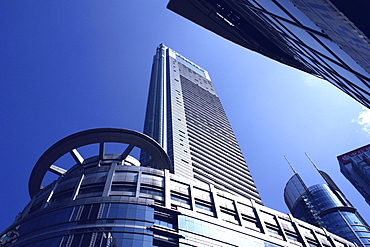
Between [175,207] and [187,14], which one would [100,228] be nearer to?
[175,207]

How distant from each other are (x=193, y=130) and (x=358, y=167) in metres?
76.6

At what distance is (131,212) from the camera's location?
32062mm

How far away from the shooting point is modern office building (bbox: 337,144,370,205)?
10558cm

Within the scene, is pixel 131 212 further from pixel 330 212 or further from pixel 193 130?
pixel 330 212

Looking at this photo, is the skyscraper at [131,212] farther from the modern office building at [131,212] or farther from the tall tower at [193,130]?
the tall tower at [193,130]

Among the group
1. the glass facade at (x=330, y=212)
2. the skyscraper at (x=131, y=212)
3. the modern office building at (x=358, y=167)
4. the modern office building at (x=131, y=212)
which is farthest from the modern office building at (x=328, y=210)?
the modern office building at (x=131, y=212)

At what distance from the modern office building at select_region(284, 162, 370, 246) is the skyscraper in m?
65.4

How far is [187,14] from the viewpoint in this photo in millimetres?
29812

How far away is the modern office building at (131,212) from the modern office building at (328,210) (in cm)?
6826

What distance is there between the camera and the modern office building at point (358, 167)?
346 ft

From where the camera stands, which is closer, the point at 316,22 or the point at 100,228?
the point at 316,22

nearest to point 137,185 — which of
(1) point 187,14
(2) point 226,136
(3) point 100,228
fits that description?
(3) point 100,228

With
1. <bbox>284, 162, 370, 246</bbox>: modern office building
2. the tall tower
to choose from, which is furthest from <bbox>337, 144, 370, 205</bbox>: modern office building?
the tall tower

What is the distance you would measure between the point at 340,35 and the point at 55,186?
43.5m
